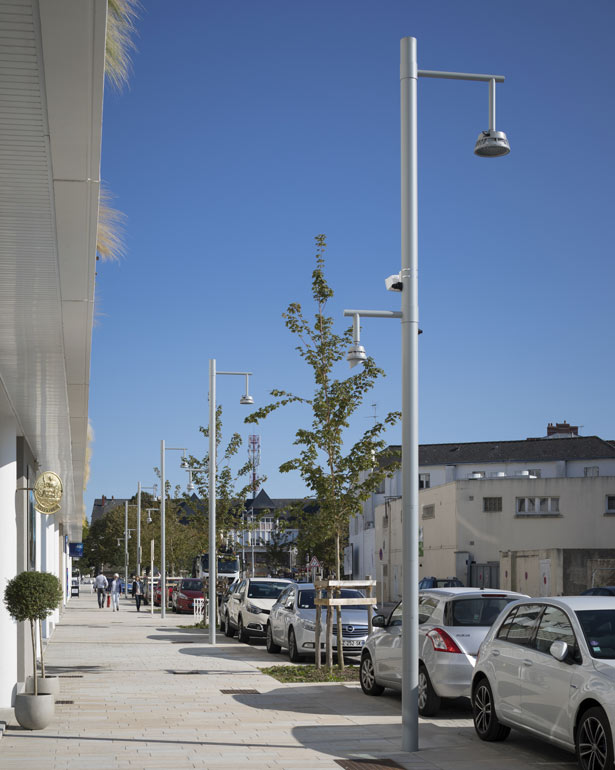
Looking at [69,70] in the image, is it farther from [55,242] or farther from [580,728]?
[580,728]

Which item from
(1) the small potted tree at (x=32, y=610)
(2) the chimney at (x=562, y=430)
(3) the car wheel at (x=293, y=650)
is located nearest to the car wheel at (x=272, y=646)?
(3) the car wheel at (x=293, y=650)

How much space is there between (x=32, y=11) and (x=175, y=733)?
9571 mm

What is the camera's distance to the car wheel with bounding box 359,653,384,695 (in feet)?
51.3

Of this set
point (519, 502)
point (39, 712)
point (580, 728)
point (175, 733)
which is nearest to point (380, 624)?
point (175, 733)

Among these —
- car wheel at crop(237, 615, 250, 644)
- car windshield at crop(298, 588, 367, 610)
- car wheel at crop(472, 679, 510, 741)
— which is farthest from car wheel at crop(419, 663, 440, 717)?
car wheel at crop(237, 615, 250, 644)

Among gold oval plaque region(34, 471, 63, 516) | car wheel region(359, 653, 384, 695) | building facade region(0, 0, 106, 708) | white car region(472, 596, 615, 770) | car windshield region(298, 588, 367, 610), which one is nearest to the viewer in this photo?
building facade region(0, 0, 106, 708)

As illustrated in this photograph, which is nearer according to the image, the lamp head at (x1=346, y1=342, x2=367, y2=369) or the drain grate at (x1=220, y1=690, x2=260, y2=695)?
the lamp head at (x1=346, y1=342, x2=367, y2=369)

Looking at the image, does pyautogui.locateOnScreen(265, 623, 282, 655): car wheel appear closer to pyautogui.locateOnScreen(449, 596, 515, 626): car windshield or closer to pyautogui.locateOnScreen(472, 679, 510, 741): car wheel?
pyautogui.locateOnScreen(449, 596, 515, 626): car windshield

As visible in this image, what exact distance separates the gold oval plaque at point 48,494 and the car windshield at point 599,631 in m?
9.30

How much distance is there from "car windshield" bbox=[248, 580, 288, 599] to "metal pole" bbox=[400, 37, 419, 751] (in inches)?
751

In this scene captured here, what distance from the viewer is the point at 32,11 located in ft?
14.9

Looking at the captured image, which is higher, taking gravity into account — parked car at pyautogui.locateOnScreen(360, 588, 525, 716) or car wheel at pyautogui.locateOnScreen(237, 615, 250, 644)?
parked car at pyautogui.locateOnScreen(360, 588, 525, 716)

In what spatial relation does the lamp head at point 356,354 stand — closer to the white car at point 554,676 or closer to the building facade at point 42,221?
the building facade at point 42,221

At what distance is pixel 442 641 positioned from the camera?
1338 cm
